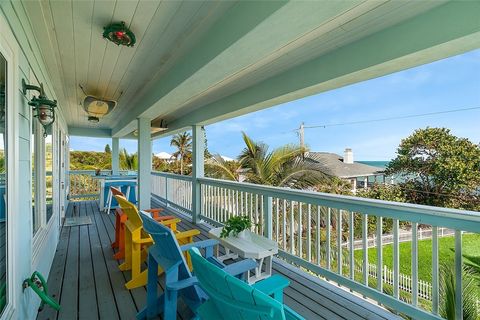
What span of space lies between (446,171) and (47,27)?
15388 millimetres

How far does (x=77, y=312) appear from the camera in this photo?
2.12m

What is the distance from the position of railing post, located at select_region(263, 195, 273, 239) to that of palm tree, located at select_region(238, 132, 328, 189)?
6.12 ft

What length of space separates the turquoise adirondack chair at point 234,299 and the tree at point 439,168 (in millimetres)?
14432

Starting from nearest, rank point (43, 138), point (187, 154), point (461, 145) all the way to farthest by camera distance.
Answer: point (43, 138) → point (461, 145) → point (187, 154)

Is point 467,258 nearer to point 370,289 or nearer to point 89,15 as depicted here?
point 370,289

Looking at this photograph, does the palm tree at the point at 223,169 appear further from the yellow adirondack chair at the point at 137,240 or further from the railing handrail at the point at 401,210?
the yellow adirondack chair at the point at 137,240

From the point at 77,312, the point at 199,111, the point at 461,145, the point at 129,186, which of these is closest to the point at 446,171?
the point at 461,145

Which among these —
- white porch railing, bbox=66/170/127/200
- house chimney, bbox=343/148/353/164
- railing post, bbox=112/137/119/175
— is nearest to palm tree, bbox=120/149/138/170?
railing post, bbox=112/137/119/175

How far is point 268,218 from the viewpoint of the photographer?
11.0ft

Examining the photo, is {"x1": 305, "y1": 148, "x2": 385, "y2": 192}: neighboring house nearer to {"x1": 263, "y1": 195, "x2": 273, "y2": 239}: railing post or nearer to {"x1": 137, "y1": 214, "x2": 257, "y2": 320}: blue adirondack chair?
{"x1": 263, "y1": 195, "x2": 273, "y2": 239}: railing post

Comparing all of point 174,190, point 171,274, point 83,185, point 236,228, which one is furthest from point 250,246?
point 83,185

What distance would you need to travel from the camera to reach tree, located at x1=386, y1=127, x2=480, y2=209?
11539mm

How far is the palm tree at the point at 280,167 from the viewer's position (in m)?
5.09

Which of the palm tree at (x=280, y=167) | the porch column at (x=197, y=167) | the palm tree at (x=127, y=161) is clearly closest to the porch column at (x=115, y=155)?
the palm tree at (x=127, y=161)
